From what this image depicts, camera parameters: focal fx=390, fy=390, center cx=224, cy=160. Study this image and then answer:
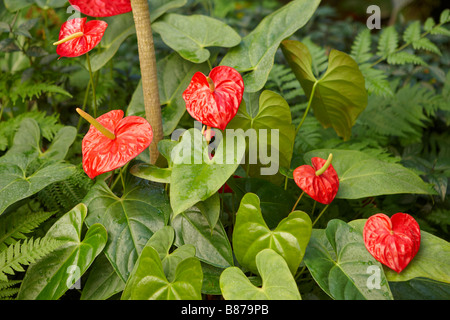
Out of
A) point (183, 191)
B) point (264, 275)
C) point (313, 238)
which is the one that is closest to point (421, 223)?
point (313, 238)

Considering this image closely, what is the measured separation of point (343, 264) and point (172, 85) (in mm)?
712

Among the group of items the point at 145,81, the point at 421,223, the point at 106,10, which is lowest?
the point at 421,223

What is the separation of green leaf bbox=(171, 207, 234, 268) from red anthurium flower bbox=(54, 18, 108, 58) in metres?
0.46

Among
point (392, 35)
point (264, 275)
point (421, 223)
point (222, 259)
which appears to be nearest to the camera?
point (264, 275)

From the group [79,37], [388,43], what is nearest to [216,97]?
[79,37]

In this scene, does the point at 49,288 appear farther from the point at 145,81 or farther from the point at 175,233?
the point at 145,81

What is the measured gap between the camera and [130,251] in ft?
2.81

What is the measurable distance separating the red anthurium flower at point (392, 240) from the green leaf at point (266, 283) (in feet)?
0.63

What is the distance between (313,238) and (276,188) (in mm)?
190

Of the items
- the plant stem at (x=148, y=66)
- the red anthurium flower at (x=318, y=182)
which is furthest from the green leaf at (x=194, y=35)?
the red anthurium flower at (x=318, y=182)

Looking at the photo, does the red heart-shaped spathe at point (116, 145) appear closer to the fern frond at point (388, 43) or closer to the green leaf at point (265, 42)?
the green leaf at point (265, 42)

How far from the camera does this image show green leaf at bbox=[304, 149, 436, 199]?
0.90 meters

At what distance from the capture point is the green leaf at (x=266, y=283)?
27.7 inches

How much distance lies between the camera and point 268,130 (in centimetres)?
98
